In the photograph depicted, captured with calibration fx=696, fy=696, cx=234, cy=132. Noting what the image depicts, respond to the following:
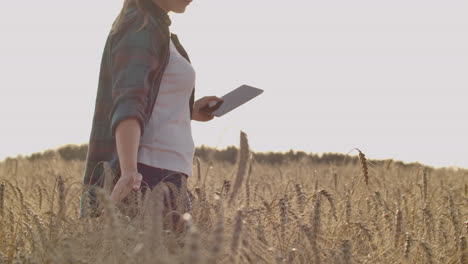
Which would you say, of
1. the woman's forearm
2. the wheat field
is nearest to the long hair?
the woman's forearm

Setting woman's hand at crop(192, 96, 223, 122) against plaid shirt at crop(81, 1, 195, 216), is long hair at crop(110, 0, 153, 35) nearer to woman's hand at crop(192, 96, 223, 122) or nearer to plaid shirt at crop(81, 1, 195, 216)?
plaid shirt at crop(81, 1, 195, 216)

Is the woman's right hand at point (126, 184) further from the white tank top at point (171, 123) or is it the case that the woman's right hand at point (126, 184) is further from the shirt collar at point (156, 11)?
the shirt collar at point (156, 11)

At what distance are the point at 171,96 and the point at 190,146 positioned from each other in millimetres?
244

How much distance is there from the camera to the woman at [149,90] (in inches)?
101

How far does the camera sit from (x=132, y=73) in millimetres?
2518

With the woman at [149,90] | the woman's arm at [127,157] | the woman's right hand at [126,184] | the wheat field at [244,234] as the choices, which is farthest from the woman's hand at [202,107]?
the woman's right hand at [126,184]

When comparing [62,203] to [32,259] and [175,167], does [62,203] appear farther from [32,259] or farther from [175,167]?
[175,167]

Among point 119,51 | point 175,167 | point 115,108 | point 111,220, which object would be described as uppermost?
point 119,51

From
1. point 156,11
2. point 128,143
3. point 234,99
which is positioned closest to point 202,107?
point 234,99

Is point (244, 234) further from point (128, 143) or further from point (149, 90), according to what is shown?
point (149, 90)

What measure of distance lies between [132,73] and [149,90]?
102 millimetres

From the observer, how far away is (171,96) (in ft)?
9.31

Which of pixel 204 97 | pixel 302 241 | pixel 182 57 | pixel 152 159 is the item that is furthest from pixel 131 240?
pixel 204 97

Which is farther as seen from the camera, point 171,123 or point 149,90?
point 171,123
